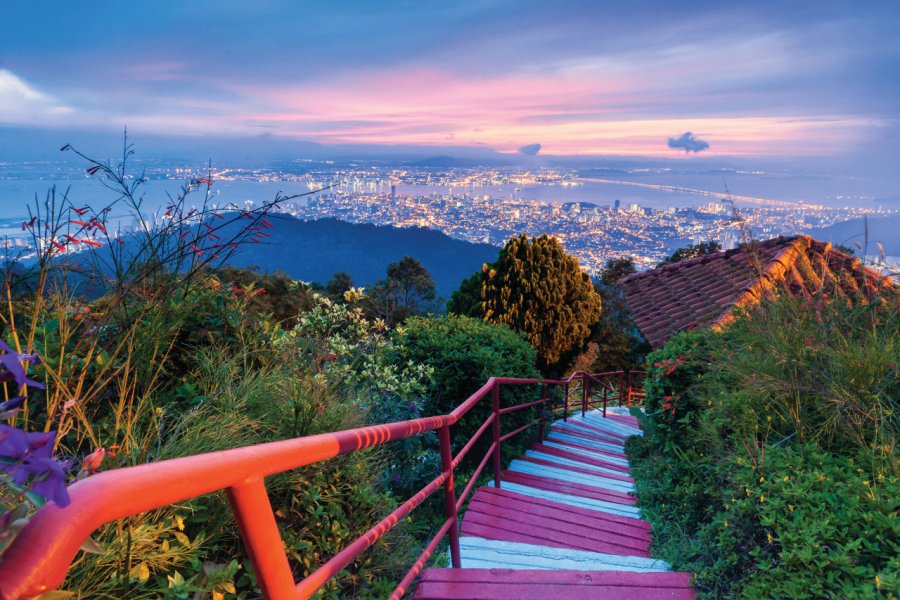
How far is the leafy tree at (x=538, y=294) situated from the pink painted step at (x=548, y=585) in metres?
12.9

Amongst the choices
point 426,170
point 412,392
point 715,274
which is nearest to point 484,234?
point 426,170

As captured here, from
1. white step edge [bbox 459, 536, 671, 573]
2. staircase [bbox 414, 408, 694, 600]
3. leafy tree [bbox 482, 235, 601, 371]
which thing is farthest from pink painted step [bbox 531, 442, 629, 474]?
leafy tree [bbox 482, 235, 601, 371]

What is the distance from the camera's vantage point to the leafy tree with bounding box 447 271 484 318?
54.4 feet

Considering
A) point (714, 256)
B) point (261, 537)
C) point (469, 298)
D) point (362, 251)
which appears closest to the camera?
point (261, 537)

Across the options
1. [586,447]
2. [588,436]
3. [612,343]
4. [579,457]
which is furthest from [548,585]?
[612,343]

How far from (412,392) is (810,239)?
403 inches

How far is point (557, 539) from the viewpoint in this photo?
3922 mm

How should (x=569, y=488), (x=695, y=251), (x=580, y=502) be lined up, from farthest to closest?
(x=695, y=251), (x=569, y=488), (x=580, y=502)

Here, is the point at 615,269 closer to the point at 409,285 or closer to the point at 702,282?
the point at 409,285

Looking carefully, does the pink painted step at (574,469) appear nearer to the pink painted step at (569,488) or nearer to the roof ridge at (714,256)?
the pink painted step at (569,488)

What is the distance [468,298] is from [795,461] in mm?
14329

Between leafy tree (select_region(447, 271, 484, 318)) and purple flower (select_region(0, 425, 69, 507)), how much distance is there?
15692 millimetres

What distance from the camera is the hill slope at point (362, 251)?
67688 millimetres

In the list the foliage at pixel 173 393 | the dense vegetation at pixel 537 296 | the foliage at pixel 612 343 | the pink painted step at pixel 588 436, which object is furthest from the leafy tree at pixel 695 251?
the foliage at pixel 173 393
